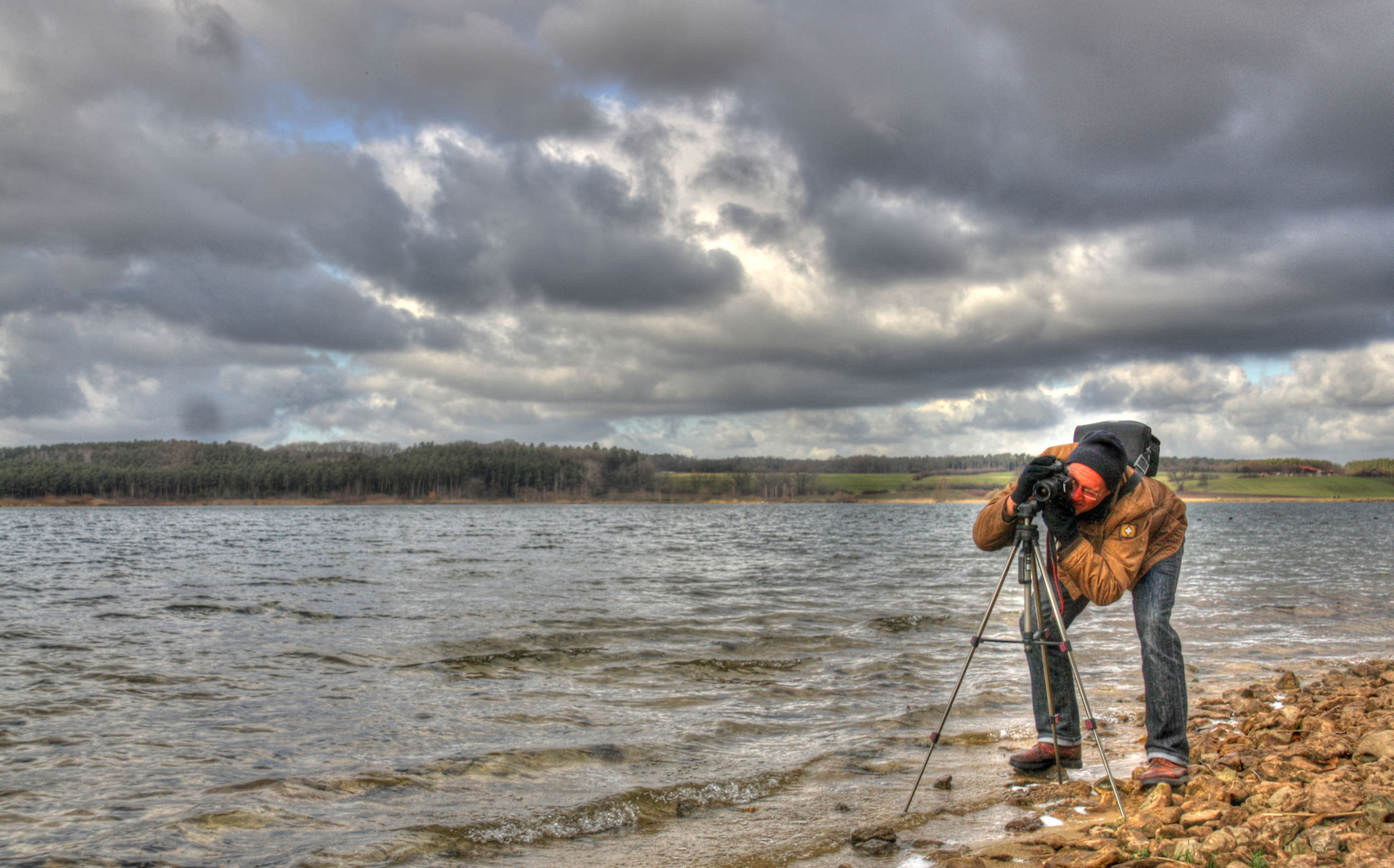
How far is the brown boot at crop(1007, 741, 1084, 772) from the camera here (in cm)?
564

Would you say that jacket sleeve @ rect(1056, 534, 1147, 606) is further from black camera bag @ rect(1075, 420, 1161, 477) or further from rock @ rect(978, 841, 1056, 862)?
rock @ rect(978, 841, 1056, 862)

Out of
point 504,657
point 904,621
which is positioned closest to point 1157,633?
point 504,657

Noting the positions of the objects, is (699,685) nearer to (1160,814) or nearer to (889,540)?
(1160,814)

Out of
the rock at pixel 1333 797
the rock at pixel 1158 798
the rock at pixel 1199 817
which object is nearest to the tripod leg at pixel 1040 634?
the rock at pixel 1158 798

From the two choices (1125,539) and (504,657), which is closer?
(1125,539)

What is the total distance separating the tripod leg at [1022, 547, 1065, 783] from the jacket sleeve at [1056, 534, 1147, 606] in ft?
0.65

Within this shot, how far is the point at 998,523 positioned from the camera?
4863mm

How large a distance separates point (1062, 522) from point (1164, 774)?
Answer: 1.60 m

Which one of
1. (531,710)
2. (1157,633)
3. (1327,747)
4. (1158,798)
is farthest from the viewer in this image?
(531,710)

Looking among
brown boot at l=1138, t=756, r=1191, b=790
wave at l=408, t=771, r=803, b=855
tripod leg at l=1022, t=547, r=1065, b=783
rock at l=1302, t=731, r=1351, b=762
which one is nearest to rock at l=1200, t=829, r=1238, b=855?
brown boot at l=1138, t=756, r=1191, b=790

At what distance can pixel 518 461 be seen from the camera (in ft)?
629

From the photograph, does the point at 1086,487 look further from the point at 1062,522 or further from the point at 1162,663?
the point at 1162,663

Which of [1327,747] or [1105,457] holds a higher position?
[1105,457]

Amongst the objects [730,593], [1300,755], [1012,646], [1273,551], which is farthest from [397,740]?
[1273,551]
